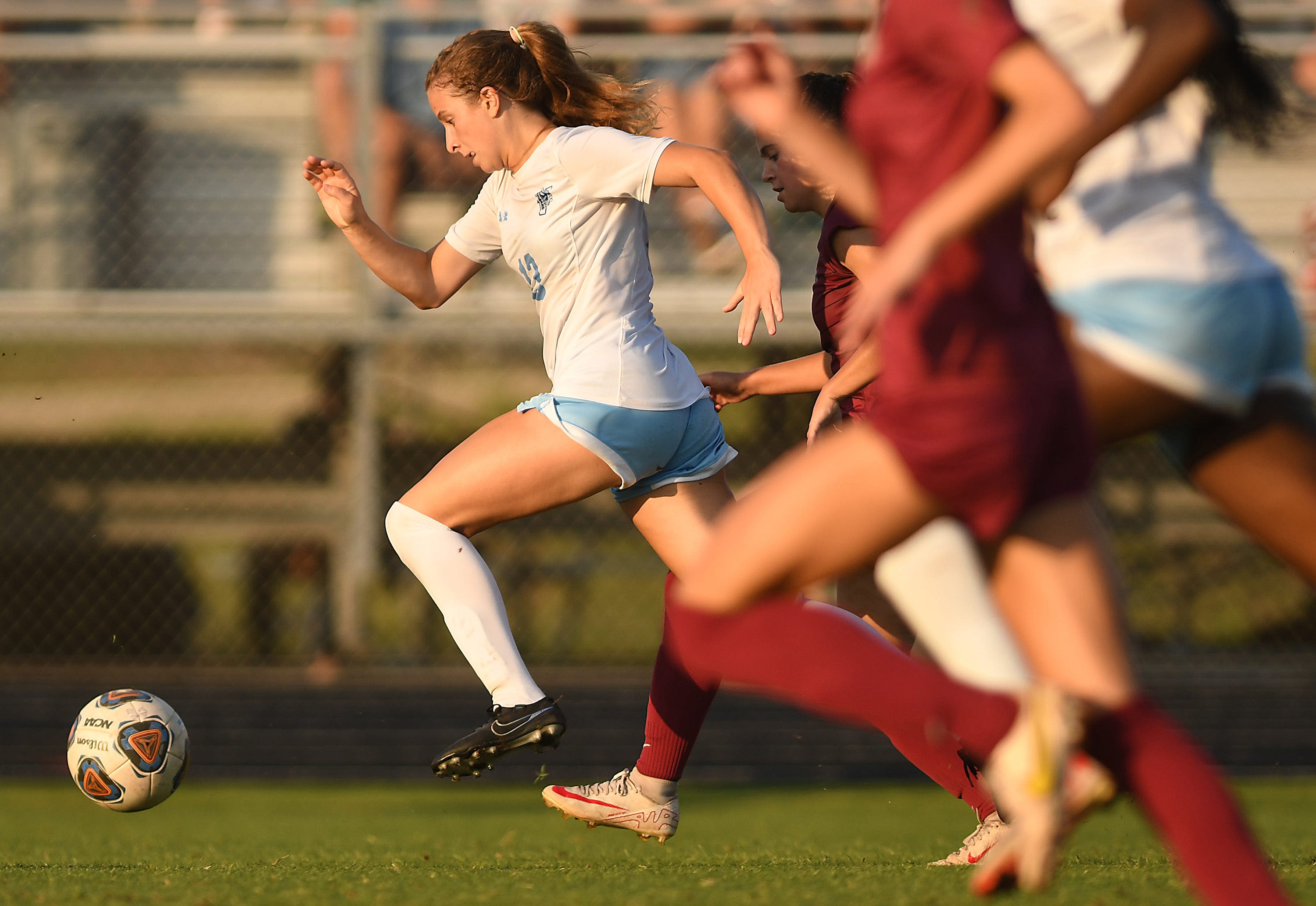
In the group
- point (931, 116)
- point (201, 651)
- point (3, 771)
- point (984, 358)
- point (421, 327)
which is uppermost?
point (931, 116)

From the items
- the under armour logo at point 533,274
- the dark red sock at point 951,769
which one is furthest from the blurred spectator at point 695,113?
the dark red sock at point 951,769

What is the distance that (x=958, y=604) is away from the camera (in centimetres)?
248

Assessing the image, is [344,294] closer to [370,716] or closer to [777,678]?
[370,716]

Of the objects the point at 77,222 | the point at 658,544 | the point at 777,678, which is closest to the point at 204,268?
the point at 77,222

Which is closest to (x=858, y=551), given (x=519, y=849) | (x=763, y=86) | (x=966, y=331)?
(x=966, y=331)

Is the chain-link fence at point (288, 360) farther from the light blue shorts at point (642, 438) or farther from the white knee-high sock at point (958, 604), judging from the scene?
the white knee-high sock at point (958, 604)

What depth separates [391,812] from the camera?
655cm

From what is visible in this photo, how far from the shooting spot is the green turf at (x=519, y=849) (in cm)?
338

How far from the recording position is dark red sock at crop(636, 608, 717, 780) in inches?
157

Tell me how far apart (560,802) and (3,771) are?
4.66m

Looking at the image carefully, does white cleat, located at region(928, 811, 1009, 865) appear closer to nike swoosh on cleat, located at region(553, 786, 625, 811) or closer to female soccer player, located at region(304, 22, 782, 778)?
nike swoosh on cleat, located at region(553, 786, 625, 811)

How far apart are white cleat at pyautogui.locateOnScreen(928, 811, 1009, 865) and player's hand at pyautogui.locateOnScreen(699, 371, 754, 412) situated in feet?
4.27

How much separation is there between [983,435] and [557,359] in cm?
192

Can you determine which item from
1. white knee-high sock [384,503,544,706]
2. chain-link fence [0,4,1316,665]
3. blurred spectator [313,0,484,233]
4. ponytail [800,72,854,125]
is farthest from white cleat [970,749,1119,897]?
blurred spectator [313,0,484,233]
